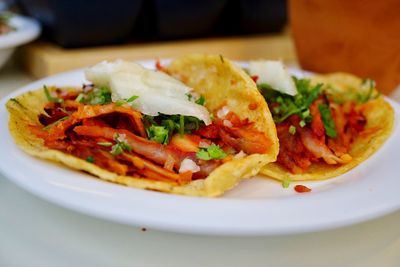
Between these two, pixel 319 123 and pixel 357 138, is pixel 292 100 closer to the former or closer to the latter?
pixel 319 123

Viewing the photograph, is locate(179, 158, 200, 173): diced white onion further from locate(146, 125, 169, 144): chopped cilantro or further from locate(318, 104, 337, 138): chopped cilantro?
locate(318, 104, 337, 138): chopped cilantro

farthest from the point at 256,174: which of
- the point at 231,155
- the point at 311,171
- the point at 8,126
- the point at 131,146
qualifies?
the point at 8,126

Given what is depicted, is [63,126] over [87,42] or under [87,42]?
over

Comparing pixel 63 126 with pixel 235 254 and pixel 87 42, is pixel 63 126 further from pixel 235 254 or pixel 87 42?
pixel 87 42

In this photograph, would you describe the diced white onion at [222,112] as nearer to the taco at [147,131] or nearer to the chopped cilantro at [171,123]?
the taco at [147,131]

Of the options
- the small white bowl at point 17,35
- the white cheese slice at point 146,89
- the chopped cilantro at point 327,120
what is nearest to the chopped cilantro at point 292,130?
the chopped cilantro at point 327,120
